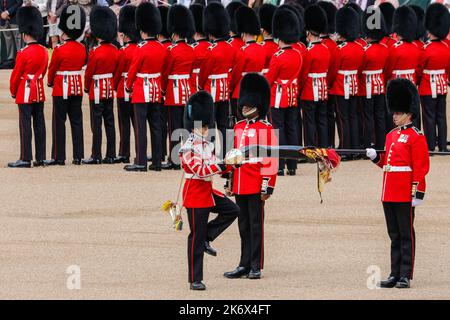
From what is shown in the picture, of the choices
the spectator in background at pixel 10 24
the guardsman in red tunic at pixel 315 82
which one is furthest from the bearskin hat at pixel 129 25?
the spectator in background at pixel 10 24

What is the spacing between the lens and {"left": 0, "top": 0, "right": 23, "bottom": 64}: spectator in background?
2036 cm

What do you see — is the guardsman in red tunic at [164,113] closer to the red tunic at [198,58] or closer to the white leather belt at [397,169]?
the red tunic at [198,58]

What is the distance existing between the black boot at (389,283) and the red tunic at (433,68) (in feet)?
22.3

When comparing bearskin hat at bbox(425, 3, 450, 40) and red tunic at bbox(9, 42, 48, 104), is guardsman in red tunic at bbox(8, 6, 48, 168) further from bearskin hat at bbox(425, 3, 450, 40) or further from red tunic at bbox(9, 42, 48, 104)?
bearskin hat at bbox(425, 3, 450, 40)

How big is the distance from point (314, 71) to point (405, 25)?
4.86 feet

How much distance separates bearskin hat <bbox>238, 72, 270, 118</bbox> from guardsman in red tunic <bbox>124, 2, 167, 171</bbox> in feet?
14.6

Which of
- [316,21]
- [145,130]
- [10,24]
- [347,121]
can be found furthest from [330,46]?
[10,24]

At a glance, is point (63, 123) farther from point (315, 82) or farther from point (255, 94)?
point (255, 94)

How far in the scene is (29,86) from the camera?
1476 centimetres

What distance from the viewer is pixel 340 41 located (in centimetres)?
1581

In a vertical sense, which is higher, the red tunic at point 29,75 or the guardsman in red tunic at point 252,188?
the red tunic at point 29,75

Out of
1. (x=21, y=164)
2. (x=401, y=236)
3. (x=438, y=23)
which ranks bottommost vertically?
(x=401, y=236)

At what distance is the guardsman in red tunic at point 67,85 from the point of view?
587 inches

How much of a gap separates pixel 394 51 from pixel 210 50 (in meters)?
2.04
